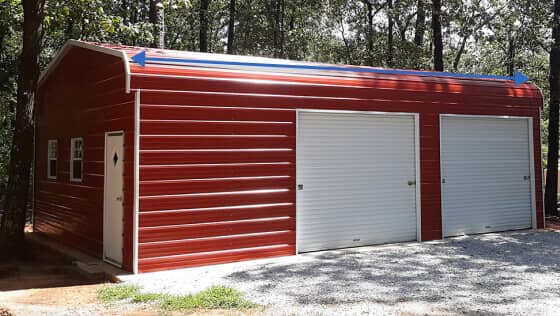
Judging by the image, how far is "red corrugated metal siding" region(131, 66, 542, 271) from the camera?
6609 mm

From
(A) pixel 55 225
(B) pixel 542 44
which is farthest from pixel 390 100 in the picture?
(B) pixel 542 44

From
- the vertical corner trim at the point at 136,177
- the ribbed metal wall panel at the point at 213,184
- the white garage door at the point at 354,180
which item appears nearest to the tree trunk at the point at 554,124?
the white garage door at the point at 354,180

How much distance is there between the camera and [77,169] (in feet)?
29.0

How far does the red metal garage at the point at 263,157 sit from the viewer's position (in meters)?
6.71

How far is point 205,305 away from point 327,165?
375 cm

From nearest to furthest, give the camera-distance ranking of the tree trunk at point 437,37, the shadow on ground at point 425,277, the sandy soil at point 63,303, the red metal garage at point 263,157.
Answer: the sandy soil at point 63,303
the shadow on ground at point 425,277
the red metal garage at point 263,157
the tree trunk at point 437,37

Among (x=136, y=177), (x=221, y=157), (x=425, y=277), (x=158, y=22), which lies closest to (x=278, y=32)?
(x=158, y=22)

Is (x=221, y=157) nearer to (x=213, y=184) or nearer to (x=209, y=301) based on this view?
(x=213, y=184)

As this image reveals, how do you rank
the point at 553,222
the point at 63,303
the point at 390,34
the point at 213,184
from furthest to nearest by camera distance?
the point at 390,34 < the point at 553,222 < the point at 213,184 < the point at 63,303

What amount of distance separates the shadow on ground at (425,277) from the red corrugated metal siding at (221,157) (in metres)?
0.77

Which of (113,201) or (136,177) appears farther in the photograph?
(113,201)

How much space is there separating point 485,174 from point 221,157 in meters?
5.57

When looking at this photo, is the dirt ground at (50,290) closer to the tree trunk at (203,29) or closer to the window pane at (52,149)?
the window pane at (52,149)

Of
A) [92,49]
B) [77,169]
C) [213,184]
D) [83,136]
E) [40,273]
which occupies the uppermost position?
[92,49]
